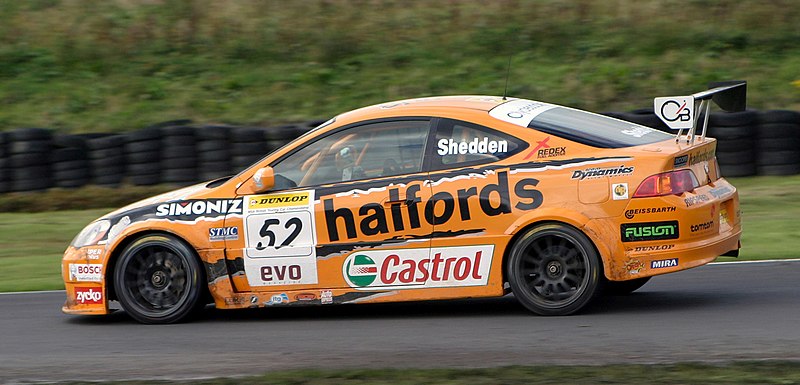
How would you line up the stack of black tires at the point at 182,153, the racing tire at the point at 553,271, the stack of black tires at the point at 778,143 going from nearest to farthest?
1. the racing tire at the point at 553,271
2. the stack of black tires at the point at 778,143
3. the stack of black tires at the point at 182,153

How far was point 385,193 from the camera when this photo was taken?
293 inches

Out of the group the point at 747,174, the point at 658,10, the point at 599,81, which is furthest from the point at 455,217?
the point at 658,10

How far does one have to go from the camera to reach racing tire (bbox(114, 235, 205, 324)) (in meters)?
7.82

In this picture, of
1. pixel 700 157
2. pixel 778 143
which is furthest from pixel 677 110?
pixel 778 143

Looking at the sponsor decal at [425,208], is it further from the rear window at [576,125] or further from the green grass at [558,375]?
the green grass at [558,375]

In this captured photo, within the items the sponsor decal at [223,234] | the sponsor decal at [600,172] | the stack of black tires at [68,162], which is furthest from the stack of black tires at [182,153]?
the sponsor decal at [600,172]

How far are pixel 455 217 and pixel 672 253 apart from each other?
1391 millimetres

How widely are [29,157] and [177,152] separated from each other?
2121mm

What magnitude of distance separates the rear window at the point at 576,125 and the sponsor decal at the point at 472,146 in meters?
0.21

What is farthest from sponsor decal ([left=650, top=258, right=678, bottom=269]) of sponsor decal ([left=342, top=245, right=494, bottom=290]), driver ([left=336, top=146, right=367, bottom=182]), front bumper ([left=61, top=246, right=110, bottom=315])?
front bumper ([left=61, top=246, right=110, bottom=315])

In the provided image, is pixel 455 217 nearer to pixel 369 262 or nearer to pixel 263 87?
pixel 369 262

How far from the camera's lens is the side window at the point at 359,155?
7.55 m

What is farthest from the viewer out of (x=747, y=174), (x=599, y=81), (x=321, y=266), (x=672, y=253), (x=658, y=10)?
(x=658, y=10)

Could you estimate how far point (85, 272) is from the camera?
8000mm
